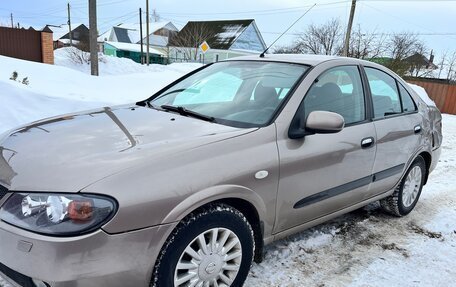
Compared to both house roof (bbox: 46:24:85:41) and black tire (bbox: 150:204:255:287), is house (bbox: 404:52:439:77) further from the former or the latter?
house roof (bbox: 46:24:85:41)

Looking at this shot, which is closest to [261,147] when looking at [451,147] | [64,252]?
[64,252]

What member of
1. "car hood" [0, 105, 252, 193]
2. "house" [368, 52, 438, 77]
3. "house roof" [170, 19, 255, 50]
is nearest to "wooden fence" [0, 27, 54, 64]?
"car hood" [0, 105, 252, 193]

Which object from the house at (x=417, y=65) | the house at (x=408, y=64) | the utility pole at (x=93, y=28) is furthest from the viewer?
the house at (x=417, y=65)

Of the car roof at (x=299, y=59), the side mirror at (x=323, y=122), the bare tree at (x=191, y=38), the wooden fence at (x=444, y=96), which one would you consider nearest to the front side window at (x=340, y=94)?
the car roof at (x=299, y=59)

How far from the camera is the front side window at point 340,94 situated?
120 inches

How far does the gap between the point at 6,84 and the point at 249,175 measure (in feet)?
17.5

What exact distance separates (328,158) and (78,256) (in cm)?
187

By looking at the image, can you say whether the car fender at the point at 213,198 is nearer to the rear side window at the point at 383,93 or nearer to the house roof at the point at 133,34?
the rear side window at the point at 383,93

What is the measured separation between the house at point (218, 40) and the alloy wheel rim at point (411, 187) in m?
43.1

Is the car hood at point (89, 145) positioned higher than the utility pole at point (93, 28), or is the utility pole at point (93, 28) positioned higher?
the utility pole at point (93, 28)

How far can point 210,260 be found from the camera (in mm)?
2307

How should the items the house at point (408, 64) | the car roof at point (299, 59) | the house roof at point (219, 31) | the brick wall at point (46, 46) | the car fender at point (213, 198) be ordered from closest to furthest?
the car fender at point (213, 198) → the car roof at point (299, 59) → the brick wall at point (46, 46) → the house at point (408, 64) → the house roof at point (219, 31)

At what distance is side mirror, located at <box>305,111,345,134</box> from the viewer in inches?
106

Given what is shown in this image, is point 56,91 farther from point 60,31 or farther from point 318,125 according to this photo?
point 60,31
